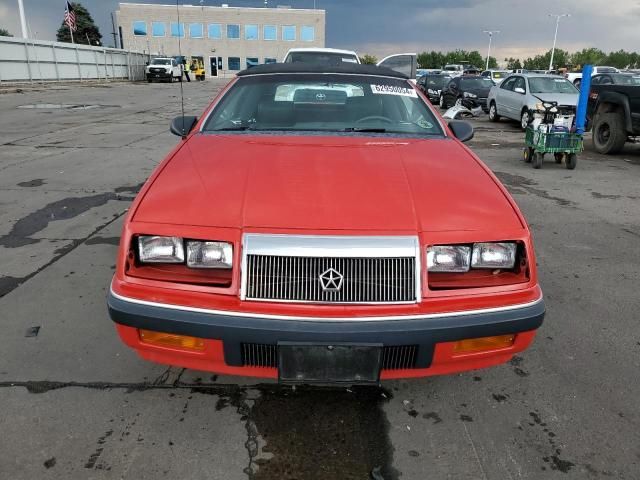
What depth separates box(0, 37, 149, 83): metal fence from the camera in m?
26.8

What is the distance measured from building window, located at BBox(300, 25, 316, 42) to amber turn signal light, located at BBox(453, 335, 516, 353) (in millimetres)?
71423

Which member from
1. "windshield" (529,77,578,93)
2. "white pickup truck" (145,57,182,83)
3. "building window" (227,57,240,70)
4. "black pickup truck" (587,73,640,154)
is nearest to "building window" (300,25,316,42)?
"building window" (227,57,240,70)

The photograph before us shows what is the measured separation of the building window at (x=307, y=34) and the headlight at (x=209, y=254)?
7130 cm

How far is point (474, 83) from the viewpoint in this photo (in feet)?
62.5

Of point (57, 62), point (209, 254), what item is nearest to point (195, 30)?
point (57, 62)

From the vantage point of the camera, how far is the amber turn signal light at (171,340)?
6.68 feet

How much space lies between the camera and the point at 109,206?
564 centimetres

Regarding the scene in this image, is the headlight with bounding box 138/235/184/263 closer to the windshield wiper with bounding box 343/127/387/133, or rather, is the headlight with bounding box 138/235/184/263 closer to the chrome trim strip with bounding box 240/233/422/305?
the chrome trim strip with bounding box 240/233/422/305

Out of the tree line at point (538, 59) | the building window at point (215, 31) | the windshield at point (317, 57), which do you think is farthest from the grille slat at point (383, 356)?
the tree line at point (538, 59)

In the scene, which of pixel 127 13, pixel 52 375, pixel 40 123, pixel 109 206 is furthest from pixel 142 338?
pixel 127 13

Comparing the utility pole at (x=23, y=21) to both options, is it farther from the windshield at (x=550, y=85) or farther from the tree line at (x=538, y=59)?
the tree line at (x=538, y=59)

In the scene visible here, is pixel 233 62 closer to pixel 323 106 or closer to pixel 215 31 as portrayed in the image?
pixel 215 31

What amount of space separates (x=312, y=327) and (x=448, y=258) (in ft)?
2.16

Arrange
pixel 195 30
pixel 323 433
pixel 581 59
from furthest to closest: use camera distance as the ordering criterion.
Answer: pixel 581 59
pixel 195 30
pixel 323 433
